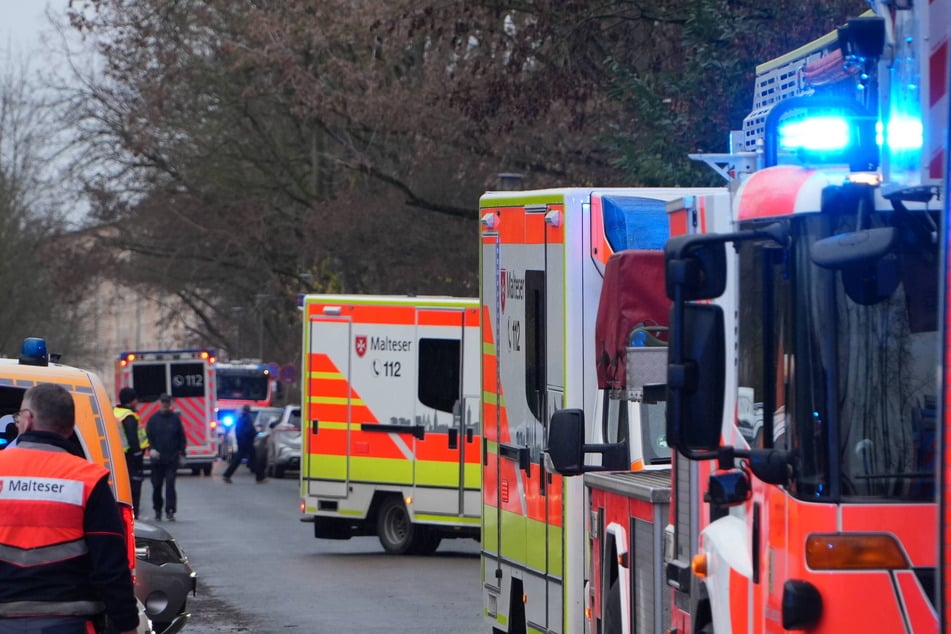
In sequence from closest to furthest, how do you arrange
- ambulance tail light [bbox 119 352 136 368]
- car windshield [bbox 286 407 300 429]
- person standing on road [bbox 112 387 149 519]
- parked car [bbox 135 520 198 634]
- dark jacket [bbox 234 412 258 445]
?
1. parked car [bbox 135 520 198 634]
2. person standing on road [bbox 112 387 149 519]
3. car windshield [bbox 286 407 300 429]
4. dark jacket [bbox 234 412 258 445]
5. ambulance tail light [bbox 119 352 136 368]

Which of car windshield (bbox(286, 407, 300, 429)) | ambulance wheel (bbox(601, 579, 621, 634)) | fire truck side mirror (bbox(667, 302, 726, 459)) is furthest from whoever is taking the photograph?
car windshield (bbox(286, 407, 300, 429))

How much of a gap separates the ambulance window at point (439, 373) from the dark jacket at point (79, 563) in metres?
13.2

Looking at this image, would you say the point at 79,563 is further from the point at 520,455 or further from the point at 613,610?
the point at 520,455

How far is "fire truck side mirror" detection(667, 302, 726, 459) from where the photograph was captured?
5.15m

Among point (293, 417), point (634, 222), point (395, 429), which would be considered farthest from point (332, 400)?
point (293, 417)

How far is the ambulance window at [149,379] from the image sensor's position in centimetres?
4356

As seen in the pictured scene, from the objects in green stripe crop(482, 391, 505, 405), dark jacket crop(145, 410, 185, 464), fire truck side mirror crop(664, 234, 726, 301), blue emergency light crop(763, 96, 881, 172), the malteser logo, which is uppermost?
blue emergency light crop(763, 96, 881, 172)

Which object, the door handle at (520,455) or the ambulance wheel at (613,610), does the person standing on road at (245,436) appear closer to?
the door handle at (520,455)

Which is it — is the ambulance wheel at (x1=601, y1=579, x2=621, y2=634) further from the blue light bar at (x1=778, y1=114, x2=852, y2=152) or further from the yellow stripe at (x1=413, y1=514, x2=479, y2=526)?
the yellow stripe at (x1=413, y1=514, x2=479, y2=526)

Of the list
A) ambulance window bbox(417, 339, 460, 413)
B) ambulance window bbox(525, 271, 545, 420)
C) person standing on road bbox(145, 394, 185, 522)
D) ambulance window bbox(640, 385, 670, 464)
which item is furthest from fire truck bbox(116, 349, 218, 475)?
ambulance window bbox(640, 385, 670, 464)

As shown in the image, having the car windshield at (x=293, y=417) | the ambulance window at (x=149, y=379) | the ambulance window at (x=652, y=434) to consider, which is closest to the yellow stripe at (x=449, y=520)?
the ambulance window at (x=652, y=434)

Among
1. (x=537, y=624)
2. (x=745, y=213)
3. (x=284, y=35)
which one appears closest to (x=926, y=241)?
(x=745, y=213)

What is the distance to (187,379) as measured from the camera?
44.1 m

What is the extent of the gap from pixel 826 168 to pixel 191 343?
63.6 metres
